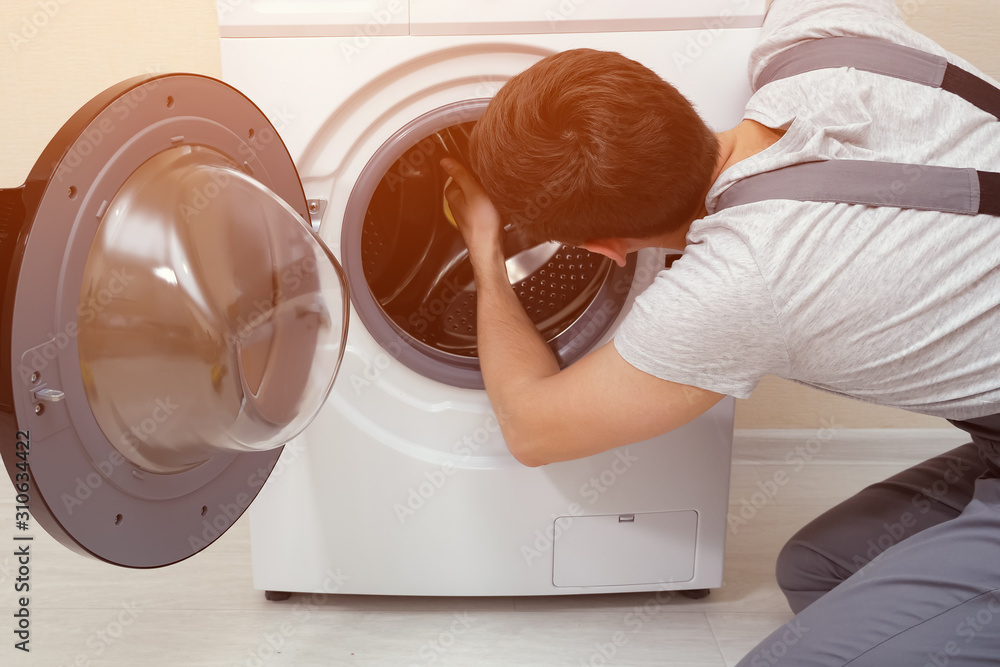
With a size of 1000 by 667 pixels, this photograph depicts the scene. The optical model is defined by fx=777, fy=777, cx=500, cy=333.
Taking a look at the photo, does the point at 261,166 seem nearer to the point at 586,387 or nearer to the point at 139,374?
the point at 139,374

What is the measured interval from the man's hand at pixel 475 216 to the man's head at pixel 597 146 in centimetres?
15

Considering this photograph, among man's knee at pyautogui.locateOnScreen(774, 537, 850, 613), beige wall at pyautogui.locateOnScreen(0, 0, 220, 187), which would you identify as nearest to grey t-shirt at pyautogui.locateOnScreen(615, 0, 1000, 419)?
man's knee at pyautogui.locateOnScreen(774, 537, 850, 613)

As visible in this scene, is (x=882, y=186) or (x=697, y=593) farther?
(x=697, y=593)

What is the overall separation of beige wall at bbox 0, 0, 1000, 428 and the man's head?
0.89 m

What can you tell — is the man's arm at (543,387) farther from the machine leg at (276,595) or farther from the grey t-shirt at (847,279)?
the machine leg at (276,595)

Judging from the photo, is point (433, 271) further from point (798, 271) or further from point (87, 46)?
point (87, 46)

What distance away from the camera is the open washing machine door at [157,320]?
609 mm

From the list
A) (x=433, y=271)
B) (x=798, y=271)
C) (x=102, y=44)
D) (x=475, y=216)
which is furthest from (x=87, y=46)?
(x=798, y=271)

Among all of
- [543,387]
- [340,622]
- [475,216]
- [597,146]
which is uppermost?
[597,146]

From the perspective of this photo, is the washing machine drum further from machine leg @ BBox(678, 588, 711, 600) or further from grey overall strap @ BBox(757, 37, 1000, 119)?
machine leg @ BBox(678, 588, 711, 600)

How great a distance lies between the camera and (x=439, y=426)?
3.64ft

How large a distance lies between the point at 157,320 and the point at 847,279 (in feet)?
2.20

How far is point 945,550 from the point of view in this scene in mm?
856

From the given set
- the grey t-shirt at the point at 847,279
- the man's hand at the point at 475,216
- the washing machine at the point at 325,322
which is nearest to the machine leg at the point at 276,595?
the washing machine at the point at 325,322
